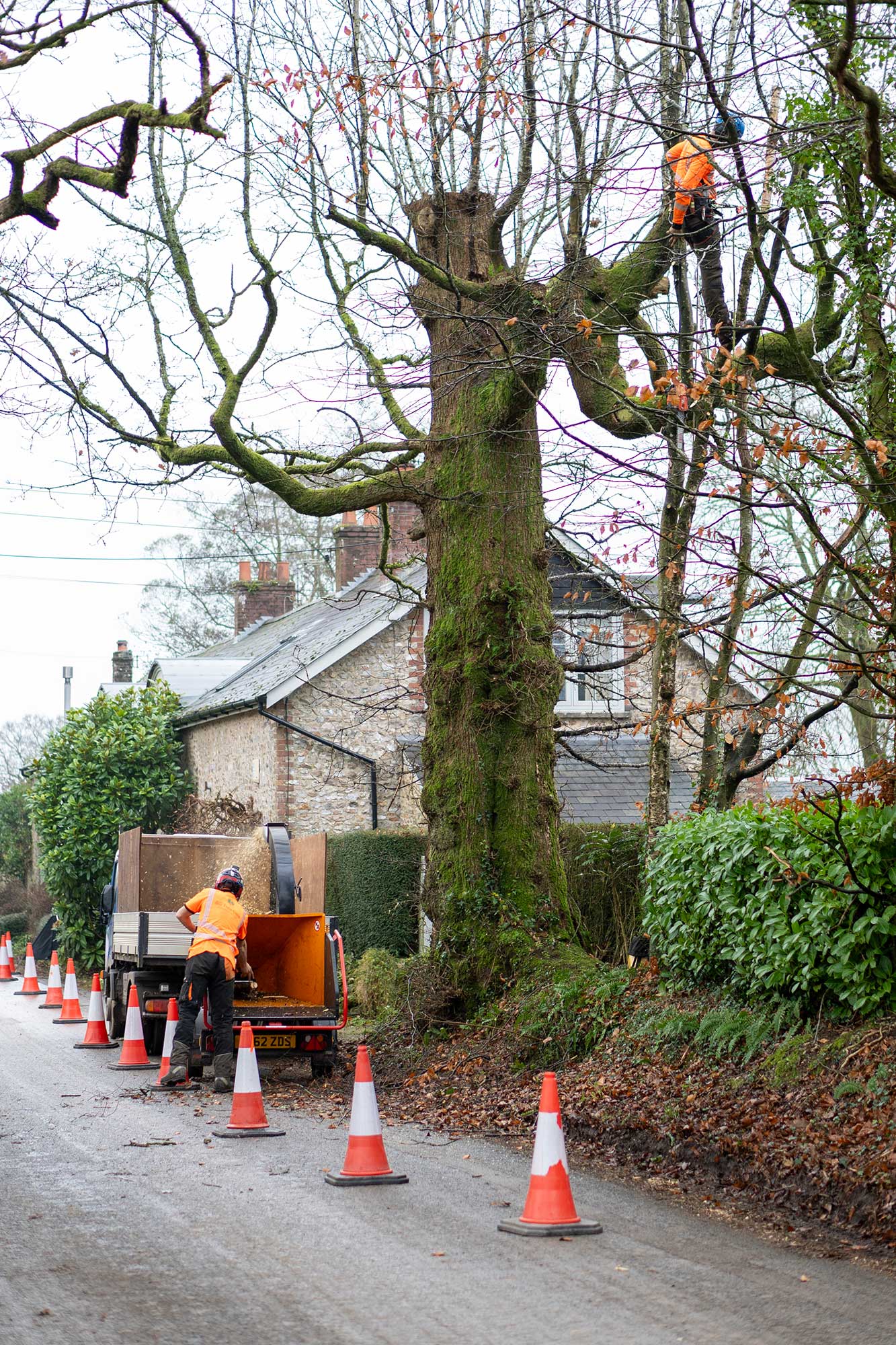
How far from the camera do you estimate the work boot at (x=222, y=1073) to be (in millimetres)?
11797

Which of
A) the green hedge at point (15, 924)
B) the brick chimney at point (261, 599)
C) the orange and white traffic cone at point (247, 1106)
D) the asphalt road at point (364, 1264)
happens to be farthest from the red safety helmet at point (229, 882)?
the brick chimney at point (261, 599)

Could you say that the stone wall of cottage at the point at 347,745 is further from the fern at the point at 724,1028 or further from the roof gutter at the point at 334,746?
the fern at the point at 724,1028

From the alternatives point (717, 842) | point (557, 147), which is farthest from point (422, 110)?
point (717, 842)

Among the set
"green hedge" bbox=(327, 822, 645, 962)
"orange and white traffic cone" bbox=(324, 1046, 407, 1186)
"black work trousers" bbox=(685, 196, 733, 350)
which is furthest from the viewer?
"green hedge" bbox=(327, 822, 645, 962)

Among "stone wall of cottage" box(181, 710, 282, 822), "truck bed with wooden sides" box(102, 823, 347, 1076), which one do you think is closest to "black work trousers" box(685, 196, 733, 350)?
"truck bed with wooden sides" box(102, 823, 347, 1076)

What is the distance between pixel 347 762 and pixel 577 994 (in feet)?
44.2

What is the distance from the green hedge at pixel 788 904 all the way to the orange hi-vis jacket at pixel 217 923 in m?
3.78

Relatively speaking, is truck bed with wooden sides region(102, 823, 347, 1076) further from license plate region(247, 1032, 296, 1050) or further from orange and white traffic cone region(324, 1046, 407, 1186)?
orange and white traffic cone region(324, 1046, 407, 1186)

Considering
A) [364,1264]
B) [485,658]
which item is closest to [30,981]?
[485,658]

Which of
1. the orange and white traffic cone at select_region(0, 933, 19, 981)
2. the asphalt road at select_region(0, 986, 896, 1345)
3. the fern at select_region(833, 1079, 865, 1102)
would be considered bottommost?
the orange and white traffic cone at select_region(0, 933, 19, 981)

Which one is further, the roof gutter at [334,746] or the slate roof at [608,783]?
the roof gutter at [334,746]

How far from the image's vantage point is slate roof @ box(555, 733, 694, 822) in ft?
75.8

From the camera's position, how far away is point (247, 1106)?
31.2 feet

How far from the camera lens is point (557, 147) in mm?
11453
